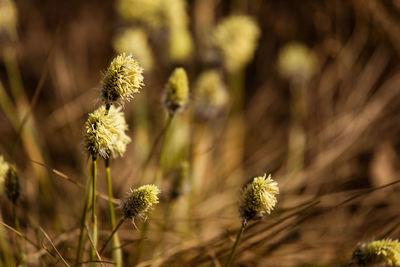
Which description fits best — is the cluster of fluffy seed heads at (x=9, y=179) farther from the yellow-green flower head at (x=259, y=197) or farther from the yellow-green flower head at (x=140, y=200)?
the yellow-green flower head at (x=259, y=197)

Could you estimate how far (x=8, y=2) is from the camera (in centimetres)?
126

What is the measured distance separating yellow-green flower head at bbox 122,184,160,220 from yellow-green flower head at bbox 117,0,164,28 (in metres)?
0.98

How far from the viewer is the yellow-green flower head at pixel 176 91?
0.82m

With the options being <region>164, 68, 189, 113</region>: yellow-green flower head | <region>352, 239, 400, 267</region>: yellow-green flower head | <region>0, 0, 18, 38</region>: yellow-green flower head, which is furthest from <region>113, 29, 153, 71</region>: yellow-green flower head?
<region>352, 239, 400, 267</region>: yellow-green flower head

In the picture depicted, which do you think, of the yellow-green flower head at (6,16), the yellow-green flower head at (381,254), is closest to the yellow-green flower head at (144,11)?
the yellow-green flower head at (6,16)

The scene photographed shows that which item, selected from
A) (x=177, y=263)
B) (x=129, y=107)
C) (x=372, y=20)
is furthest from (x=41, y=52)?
(x=372, y=20)

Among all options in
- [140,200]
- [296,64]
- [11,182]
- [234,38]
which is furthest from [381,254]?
[296,64]

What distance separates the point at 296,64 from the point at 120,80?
126 centimetres

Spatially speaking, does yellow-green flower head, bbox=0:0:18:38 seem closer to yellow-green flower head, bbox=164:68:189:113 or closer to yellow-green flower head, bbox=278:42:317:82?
yellow-green flower head, bbox=164:68:189:113

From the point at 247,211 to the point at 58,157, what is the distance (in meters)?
1.33

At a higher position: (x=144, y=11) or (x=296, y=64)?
(x=144, y=11)

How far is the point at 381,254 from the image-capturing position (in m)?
0.65

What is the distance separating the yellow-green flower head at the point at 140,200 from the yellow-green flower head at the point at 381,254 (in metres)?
0.41

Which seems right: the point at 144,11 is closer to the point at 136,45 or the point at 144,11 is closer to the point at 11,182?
the point at 136,45
